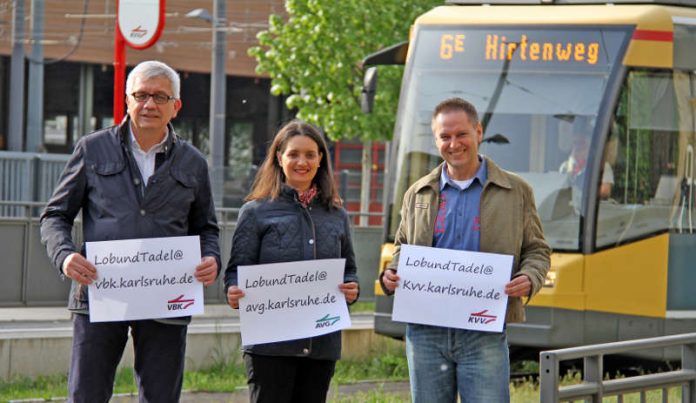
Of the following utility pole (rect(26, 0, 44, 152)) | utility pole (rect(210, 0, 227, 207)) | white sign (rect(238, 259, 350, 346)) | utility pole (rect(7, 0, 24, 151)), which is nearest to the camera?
white sign (rect(238, 259, 350, 346))

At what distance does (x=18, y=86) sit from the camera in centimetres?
3155

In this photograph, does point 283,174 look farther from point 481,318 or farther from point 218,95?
point 218,95

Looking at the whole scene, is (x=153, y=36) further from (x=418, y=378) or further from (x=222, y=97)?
(x=222, y=97)

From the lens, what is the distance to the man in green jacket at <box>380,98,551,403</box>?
5.92 meters

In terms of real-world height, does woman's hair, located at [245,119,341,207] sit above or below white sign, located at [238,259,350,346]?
above

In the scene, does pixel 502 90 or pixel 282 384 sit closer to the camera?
pixel 282 384

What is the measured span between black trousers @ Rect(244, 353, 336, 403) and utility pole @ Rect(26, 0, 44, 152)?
25.2 metres

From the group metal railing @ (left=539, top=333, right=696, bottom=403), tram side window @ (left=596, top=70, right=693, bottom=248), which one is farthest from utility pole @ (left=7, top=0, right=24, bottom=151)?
metal railing @ (left=539, top=333, right=696, bottom=403)

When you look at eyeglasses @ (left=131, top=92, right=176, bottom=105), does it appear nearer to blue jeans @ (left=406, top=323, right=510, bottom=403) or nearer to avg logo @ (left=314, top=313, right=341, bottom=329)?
avg logo @ (left=314, top=313, right=341, bottom=329)

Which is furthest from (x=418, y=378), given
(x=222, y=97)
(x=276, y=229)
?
(x=222, y=97)

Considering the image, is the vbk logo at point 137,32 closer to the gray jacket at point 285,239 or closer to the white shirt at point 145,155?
the white shirt at point 145,155

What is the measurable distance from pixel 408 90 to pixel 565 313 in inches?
96.8

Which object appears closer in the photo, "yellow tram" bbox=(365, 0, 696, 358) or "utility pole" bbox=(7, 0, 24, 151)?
"yellow tram" bbox=(365, 0, 696, 358)

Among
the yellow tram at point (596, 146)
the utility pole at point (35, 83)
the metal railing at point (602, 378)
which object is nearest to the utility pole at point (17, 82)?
the utility pole at point (35, 83)
